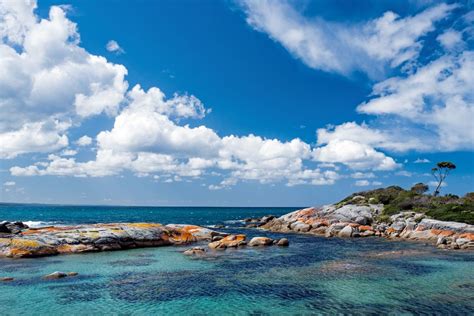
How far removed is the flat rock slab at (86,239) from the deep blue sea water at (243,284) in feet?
7.27

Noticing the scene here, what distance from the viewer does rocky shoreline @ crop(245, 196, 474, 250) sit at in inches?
1923

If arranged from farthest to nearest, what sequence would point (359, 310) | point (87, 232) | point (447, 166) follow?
point (447, 166), point (87, 232), point (359, 310)

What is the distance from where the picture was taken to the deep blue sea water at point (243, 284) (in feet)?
64.6

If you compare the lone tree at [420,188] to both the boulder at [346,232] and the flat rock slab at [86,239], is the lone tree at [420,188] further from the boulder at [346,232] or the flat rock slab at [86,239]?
the flat rock slab at [86,239]

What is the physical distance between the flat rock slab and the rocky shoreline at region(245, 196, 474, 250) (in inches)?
1049

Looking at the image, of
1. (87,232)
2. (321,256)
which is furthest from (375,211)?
(87,232)

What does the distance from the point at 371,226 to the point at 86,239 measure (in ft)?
161

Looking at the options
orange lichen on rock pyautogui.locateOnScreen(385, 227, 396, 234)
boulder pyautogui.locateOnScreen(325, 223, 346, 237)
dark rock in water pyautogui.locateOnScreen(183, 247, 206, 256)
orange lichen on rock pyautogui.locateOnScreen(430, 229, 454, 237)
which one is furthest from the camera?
boulder pyautogui.locateOnScreen(325, 223, 346, 237)

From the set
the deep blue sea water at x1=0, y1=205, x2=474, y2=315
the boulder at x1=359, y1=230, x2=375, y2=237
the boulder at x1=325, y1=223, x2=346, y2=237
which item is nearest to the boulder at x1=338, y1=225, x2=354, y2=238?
the boulder at x1=325, y1=223, x2=346, y2=237

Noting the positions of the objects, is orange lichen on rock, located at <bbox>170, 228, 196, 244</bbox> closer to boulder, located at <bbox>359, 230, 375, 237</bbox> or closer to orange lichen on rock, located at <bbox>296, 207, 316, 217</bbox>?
boulder, located at <bbox>359, 230, 375, 237</bbox>

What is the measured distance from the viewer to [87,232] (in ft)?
137

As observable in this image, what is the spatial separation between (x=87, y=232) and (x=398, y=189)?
76350 millimetres

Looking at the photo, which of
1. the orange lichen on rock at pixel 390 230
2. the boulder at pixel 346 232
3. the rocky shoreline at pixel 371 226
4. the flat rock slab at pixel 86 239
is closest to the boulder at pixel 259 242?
the flat rock slab at pixel 86 239

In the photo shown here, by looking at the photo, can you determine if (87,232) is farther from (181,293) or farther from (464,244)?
(464,244)
